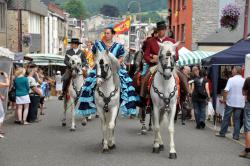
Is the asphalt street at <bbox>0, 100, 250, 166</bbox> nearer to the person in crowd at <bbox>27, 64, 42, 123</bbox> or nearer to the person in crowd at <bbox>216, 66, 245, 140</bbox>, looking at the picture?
the person in crowd at <bbox>216, 66, 245, 140</bbox>

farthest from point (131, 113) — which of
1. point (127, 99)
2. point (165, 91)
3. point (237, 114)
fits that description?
point (237, 114)

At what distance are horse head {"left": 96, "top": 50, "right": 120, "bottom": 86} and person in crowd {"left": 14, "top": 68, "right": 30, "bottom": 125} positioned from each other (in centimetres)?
680

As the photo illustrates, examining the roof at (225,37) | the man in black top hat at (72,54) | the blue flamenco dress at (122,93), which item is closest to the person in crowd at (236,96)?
the blue flamenco dress at (122,93)

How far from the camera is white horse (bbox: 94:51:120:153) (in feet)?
35.5

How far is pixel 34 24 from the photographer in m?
53.8

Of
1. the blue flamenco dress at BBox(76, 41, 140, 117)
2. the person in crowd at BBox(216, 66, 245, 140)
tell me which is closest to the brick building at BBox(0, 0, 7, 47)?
the person in crowd at BBox(216, 66, 245, 140)

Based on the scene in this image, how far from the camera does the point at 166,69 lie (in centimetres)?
1034

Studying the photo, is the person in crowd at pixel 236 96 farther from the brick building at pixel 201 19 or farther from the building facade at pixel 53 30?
the building facade at pixel 53 30

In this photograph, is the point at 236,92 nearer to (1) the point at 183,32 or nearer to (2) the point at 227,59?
(2) the point at 227,59

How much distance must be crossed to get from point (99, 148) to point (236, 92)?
13.8 feet

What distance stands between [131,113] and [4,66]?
7704mm

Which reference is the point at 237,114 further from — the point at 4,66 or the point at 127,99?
the point at 4,66

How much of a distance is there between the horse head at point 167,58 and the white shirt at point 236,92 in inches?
143

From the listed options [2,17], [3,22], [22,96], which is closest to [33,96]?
[22,96]
